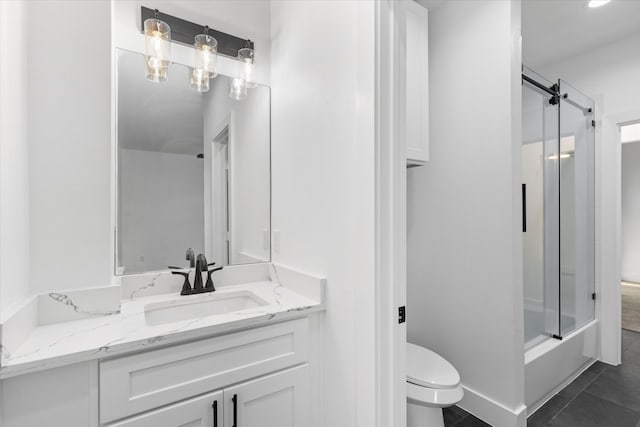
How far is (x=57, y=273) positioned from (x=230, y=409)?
0.79 metres

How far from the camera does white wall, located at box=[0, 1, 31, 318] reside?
34.8 inches

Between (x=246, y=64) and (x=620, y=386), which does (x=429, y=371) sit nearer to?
(x=620, y=386)

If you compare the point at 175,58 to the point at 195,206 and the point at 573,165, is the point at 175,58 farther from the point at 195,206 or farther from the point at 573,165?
the point at 573,165

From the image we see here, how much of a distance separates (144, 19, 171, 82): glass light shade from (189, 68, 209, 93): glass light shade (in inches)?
5.0

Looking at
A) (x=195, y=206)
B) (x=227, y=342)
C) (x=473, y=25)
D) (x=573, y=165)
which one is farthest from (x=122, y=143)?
(x=573, y=165)

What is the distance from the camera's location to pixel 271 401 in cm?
118

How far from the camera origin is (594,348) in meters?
2.54

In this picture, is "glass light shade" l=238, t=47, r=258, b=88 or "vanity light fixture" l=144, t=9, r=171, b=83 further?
"glass light shade" l=238, t=47, r=258, b=88

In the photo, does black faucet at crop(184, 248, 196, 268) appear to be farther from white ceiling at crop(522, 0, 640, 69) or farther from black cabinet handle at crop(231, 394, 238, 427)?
white ceiling at crop(522, 0, 640, 69)

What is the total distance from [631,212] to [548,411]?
18.4ft

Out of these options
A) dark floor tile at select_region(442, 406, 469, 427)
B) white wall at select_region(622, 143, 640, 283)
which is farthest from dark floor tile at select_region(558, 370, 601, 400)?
white wall at select_region(622, 143, 640, 283)

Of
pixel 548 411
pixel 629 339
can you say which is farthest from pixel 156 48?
pixel 629 339

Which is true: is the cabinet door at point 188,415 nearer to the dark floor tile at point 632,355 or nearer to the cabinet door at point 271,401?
the cabinet door at point 271,401

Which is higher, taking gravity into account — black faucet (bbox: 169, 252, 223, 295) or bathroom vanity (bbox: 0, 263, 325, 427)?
black faucet (bbox: 169, 252, 223, 295)
